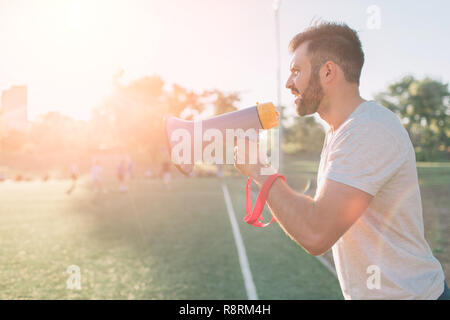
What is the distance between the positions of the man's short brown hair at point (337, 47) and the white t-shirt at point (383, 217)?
22 cm

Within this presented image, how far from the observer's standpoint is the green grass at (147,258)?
15.9 feet

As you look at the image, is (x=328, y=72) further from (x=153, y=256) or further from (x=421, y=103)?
(x=421, y=103)

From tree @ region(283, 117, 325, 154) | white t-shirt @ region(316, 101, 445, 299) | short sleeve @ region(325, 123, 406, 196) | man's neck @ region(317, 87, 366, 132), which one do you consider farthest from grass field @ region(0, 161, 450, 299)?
tree @ region(283, 117, 325, 154)

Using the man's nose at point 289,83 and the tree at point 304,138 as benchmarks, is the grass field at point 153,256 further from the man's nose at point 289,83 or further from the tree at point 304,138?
the tree at point 304,138

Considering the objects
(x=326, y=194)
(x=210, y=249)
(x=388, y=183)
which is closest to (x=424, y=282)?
(x=388, y=183)

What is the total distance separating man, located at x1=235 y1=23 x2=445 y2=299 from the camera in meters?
1.38

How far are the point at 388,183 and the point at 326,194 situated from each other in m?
0.32

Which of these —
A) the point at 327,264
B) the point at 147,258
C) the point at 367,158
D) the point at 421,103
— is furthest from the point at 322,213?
the point at 421,103

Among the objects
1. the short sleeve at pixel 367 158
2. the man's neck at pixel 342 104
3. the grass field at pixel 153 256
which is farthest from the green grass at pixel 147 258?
the short sleeve at pixel 367 158

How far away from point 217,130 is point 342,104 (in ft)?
1.97

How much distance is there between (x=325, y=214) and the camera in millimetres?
1354
